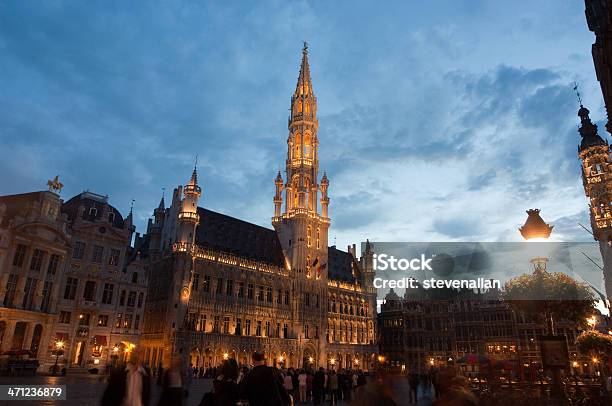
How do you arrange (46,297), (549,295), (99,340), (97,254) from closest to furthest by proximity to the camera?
(549,295) < (46,297) < (99,340) < (97,254)

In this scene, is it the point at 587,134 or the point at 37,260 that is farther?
the point at 587,134

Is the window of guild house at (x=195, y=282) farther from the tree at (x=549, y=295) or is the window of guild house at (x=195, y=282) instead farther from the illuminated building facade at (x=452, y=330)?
Answer: the tree at (x=549, y=295)

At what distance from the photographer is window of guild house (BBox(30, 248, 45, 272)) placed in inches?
1561

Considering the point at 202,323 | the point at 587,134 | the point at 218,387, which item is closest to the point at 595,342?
the point at 218,387

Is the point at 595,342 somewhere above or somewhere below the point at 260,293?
below

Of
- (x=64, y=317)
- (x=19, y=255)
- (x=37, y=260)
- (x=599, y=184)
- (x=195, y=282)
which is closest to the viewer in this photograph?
(x=19, y=255)

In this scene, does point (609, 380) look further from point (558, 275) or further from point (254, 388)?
point (254, 388)

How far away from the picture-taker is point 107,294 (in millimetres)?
46000

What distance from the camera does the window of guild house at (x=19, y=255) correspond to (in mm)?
38438

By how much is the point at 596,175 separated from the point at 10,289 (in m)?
84.3

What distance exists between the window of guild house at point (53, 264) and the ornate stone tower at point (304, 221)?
1249 inches

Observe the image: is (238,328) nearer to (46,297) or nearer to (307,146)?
(46,297)

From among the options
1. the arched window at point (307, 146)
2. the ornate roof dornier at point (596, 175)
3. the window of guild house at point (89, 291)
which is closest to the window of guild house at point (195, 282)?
the window of guild house at point (89, 291)

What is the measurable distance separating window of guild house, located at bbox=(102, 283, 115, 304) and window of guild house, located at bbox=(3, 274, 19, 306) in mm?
8869
